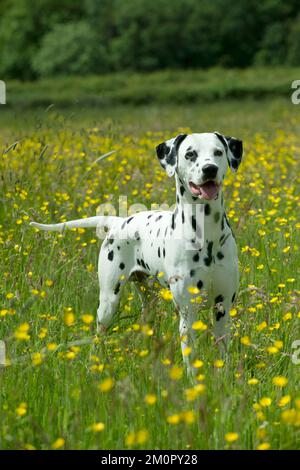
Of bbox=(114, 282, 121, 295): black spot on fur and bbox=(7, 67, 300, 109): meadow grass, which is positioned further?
bbox=(7, 67, 300, 109): meadow grass

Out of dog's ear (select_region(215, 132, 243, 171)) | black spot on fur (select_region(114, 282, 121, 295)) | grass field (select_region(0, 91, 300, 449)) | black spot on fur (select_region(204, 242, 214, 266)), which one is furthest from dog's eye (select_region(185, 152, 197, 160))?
black spot on fur (select_region(114, 282, 121, 295))

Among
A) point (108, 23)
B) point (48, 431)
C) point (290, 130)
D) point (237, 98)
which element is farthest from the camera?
point (108, 23)

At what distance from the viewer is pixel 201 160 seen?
3746mm

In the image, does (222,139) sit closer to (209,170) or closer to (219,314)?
(209,170)

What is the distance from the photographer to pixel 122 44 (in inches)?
1854

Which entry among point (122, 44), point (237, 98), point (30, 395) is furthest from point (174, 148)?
point (122, 44)

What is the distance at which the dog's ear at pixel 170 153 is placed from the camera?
402cm

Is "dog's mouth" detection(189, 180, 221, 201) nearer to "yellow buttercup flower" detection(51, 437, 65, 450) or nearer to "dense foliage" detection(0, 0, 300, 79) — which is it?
"yellow buttercup flower" detection(51, 437, 65, 450)

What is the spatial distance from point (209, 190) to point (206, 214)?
0.20 m

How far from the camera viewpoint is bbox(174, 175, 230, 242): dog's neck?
12.8 feet

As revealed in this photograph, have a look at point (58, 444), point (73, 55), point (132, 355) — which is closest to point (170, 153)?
point (132, 355)

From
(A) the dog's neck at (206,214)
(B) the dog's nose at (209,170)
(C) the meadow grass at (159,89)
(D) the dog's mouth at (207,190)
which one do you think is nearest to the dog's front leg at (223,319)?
(A) the dog's neck at (206,214)

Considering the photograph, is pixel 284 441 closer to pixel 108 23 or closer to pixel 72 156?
pixel 72 156
